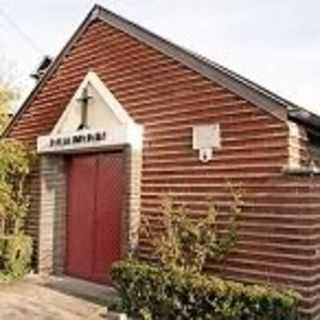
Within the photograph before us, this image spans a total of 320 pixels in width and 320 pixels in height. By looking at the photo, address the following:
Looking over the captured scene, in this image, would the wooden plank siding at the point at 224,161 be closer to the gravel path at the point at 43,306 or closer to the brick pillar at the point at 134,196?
the brick pillar at the point at 134,196

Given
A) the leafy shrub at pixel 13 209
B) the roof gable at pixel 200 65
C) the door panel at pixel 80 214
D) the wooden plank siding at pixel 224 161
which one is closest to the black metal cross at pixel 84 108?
the wooden plank siding at pixel 224 161

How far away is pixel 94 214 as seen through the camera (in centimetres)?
1387

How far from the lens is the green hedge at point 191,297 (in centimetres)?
880

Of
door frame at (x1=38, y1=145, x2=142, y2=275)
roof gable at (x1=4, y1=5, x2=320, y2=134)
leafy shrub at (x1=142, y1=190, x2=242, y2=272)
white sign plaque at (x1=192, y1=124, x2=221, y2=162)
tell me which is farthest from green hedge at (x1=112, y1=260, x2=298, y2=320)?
door frame at (x1=38, y1=145, x2=142, y2=275)

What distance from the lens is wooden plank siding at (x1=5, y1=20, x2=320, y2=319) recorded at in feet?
31.0

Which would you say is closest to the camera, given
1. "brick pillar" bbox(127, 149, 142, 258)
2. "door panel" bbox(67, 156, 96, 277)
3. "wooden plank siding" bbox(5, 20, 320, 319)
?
"wooden plank siding" bbox(5, 20, 320, 319)

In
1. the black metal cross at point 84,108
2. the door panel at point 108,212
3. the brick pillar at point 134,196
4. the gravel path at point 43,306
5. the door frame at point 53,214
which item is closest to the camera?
the gravel path at point 43,306

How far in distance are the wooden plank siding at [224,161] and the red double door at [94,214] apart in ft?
4.65

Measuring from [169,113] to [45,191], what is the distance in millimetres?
4622

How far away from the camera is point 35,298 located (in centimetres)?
1212

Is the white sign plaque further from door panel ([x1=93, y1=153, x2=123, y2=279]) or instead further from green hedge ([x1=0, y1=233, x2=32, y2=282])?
green hedge ([x1=0, y1=233, x2=32, y2=282])

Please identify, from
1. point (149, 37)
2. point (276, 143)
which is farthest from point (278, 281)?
point (149, 37)

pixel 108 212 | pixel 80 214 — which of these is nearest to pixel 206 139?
pixel 108 212

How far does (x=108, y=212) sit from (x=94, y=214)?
0.52 m
